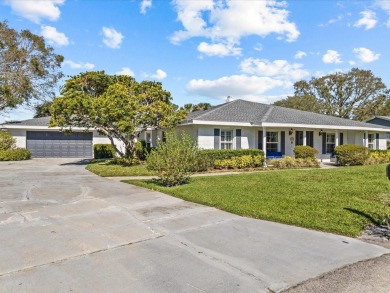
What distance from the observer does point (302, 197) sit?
27.4 ft

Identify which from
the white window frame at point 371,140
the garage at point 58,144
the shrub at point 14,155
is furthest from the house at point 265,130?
the shrub at point 14,155

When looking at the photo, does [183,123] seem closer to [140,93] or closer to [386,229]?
[140,93]

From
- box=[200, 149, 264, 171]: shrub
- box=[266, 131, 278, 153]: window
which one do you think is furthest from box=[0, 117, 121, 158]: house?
box=[266, 131, 278, 153]: window

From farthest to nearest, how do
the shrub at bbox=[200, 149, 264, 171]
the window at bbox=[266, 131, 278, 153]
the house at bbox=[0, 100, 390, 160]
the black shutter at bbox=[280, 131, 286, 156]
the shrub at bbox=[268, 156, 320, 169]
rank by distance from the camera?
the black shutter at bbox=[280, 131, 286, 156] → the window at bbox=[266, 131, 278, 153] → the house at bbox=[0, 100, 390, 160] → the shrub at bbox=[268, 156, 320, 169] → the shrub at bbox=[200, 149, 264, 171]

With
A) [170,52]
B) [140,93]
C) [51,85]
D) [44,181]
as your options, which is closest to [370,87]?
[170,52]

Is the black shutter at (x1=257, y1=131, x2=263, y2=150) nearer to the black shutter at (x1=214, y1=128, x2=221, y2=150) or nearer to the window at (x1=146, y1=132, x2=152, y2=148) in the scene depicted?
the black shutter at (x1=214, y1=128, x2=221, y2=150)

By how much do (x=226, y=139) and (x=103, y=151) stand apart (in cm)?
1252

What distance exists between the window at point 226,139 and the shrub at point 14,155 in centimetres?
1659

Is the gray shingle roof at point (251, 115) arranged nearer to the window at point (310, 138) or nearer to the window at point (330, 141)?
the window at point (310, 138)

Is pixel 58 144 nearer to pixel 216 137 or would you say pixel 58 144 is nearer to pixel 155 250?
pixel 216 137

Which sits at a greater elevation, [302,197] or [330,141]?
[330,141]

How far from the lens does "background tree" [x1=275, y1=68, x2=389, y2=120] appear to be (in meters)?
46.2

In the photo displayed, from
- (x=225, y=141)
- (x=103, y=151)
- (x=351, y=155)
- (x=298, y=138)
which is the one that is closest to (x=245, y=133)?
(x=225, y=141)

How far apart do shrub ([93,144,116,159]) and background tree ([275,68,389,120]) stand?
32.4 meters
